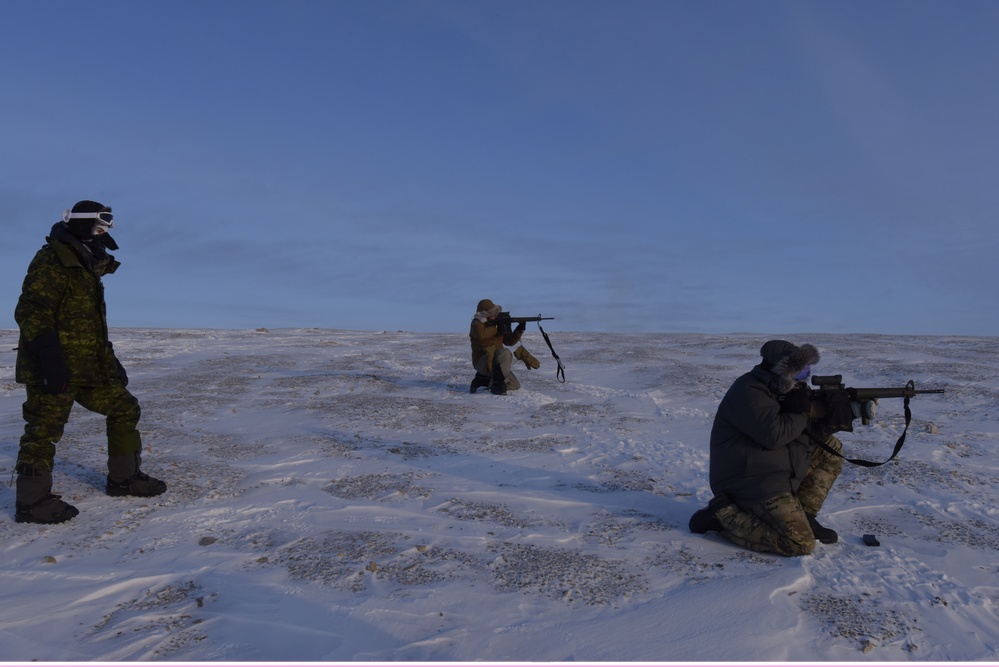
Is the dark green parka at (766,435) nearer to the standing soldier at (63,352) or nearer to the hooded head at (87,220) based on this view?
the standing soldier at (63,352)

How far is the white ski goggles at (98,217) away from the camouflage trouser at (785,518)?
519 centimetres

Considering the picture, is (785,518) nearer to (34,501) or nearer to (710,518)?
(710,518)

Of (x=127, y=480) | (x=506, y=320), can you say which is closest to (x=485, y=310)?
(x=506, y=320)

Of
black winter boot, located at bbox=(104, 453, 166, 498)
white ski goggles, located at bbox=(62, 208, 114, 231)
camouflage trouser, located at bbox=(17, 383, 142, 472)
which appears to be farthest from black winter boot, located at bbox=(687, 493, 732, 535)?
white ski goggles, located at bbox=(62, 208, 114, 231)

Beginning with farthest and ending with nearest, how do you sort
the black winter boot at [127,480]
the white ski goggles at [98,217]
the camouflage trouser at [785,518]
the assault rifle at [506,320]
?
the assault rifle at [506,320] < the black winter boot at [127,480] < the white ski goggles at [98,217] < the camouflage trouser at [785,518]

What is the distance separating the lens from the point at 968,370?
1387 centimetres

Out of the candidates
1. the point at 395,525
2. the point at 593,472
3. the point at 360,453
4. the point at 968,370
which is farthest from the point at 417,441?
the point at 968,370

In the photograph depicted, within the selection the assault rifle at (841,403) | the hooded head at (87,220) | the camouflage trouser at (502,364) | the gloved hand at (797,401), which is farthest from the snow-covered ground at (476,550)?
the hooded head at (87,220)

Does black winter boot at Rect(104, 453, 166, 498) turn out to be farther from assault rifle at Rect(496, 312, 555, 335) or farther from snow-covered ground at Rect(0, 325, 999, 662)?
assault rifle at Rect(496, 312, 555, 335)

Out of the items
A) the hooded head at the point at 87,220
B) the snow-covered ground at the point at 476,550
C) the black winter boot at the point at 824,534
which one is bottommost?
the snow-covered ground at the point at 476,550

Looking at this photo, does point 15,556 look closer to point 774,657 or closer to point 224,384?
point 774,657

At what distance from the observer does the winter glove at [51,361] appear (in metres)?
5.04

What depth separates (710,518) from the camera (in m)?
5.18

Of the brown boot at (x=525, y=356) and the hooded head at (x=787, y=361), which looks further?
the brown boot at (x=525, y=356)
